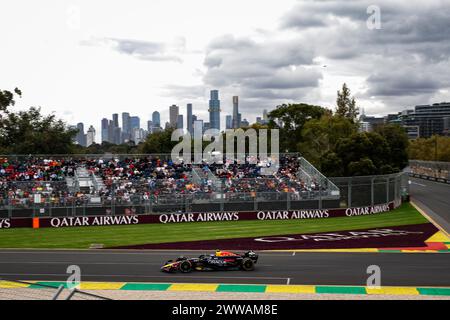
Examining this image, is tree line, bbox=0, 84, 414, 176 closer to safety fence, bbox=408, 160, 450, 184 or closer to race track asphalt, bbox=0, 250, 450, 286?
safety fence, bbox=408, 160, 450, 184

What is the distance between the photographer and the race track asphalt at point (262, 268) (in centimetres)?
2053

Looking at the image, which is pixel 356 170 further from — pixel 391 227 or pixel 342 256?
pixel 342 256

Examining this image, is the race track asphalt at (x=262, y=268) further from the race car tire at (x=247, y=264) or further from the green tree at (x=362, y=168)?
the green tree at (x=362, y=168)

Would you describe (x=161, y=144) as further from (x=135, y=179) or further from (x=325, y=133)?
(x=135, y=179)

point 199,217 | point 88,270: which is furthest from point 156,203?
point 88,270

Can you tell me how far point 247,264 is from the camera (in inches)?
870

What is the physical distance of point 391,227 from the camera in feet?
119

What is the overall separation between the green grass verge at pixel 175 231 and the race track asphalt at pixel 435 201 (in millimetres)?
1575

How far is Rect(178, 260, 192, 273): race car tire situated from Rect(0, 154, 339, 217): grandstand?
19371mm

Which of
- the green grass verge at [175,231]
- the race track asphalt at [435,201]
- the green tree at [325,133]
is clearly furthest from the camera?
the green tree at [325,133]

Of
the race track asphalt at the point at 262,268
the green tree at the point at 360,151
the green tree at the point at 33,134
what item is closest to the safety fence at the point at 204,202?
the green tree at the point at 360,151

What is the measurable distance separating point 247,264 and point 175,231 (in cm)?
1424

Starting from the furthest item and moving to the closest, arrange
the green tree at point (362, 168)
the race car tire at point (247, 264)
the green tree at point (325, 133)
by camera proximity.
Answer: the green tree at point (325, 133) → the green tree at point (362, 168) → the race car tire at point (247, 264)

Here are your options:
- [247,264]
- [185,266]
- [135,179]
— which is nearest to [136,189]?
[135,179]
